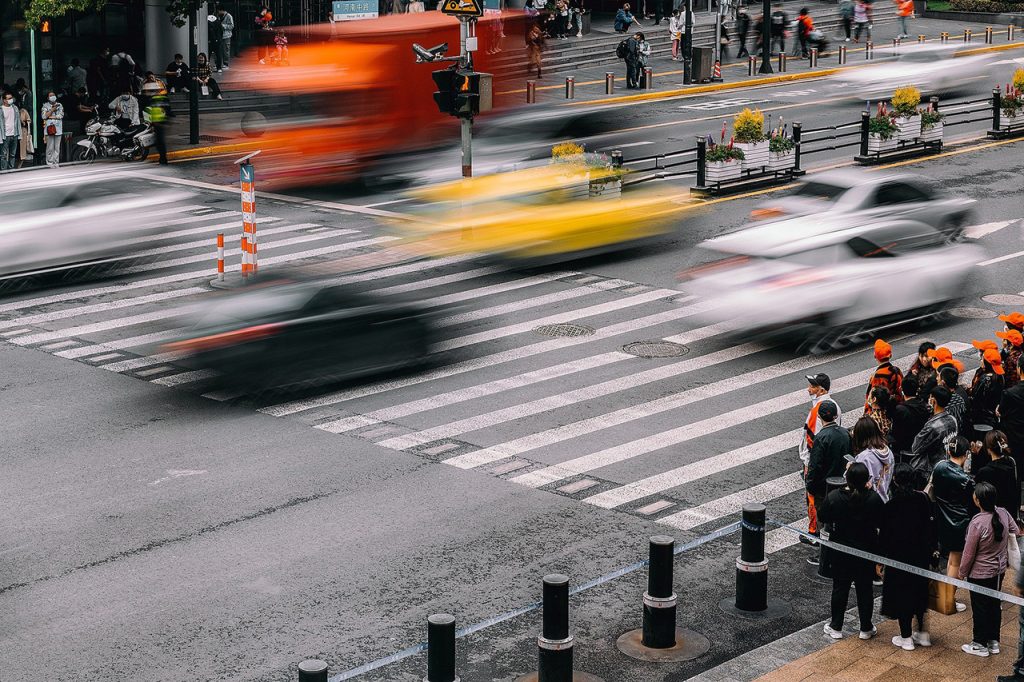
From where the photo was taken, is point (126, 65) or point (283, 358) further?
point (126, 65)

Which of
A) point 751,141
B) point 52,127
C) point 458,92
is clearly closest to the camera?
point 458,92

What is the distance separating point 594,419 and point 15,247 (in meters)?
10.2

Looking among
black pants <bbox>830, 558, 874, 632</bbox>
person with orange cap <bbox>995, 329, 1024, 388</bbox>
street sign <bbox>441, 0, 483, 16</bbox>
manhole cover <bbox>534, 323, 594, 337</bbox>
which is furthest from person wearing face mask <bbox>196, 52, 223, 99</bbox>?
black pants <bbox>830, 558, 874, 632</bbox>

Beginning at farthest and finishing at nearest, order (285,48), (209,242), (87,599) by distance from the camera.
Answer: (285,48), (209,242), (87,599)

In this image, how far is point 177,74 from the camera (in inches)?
1548

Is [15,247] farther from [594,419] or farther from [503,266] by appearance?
[594,419]

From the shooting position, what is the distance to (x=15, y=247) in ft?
69.6

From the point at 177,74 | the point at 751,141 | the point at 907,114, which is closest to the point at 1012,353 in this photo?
the point at 751,141

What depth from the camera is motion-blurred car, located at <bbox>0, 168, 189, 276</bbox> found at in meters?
21.3

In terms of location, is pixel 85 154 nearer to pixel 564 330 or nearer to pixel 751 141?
pixel 751 141

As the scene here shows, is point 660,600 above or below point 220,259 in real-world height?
below

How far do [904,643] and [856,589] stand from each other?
495 millimetres

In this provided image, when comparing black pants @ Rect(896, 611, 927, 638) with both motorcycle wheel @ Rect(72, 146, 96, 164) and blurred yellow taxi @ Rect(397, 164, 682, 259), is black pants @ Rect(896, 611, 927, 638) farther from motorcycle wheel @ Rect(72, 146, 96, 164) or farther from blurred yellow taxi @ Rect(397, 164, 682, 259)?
motorcycle wheel @ Rect(72, 146, 96, 164)

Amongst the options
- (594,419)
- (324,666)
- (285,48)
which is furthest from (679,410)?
(285,48)
